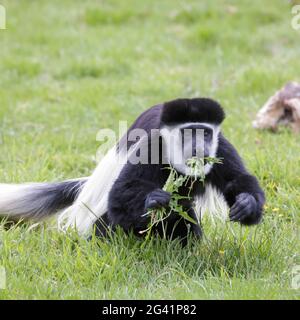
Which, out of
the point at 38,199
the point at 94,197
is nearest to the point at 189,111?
the point at 94,197

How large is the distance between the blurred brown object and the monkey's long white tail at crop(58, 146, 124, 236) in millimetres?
1791

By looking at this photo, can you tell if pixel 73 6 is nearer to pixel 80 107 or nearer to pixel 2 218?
pixel 80 107

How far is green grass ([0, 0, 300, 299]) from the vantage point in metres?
2.92

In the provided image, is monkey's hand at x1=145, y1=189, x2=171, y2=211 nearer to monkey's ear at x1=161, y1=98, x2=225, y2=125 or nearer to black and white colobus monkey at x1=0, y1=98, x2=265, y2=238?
black and white colobus monkey at x1=0, y1=98, x2=265, y2=238

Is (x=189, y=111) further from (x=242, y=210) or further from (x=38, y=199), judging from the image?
(x=38, y=199)

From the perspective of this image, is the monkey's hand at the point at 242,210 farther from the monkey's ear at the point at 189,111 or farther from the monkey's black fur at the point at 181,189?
the monkey's ear at the point at 189,111

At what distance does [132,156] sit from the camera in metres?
3.19

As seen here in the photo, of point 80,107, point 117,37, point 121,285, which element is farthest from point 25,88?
point 121,285

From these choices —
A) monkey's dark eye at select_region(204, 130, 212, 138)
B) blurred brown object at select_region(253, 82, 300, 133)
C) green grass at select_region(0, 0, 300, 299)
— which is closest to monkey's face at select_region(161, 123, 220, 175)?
monkey's dark eye at select_region(204, 130, 212, 138)

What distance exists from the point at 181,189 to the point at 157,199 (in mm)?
411

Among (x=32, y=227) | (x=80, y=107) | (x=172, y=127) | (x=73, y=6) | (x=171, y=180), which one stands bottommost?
(x=32, y=227)

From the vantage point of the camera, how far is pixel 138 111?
566cm

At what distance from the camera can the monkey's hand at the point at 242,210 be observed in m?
2.99
